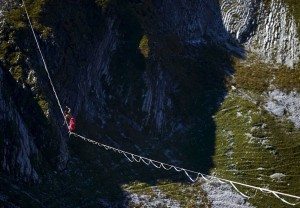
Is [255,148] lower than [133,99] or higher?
lower

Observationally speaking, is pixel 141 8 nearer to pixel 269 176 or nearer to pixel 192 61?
pixel 192 61

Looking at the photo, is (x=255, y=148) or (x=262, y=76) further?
(x=262, y=76)

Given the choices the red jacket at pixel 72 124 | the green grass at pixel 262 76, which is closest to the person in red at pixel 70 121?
the red jacket at pixel 72 124

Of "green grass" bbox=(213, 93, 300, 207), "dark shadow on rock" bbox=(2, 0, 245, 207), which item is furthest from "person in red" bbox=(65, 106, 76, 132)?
"green grass" bbox=(213, 93, 300, 207)

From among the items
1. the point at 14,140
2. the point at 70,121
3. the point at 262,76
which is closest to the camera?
the point at 14,140

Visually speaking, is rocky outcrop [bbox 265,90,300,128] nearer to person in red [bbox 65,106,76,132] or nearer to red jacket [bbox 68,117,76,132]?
person in red [bbox 65,106,76,132]

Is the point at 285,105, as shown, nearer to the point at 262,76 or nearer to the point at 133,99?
the point at 262,76

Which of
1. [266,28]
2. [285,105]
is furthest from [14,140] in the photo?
[266,28]

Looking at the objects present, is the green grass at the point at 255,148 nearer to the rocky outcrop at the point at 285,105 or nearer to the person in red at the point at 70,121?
the rocky outcrop at the point at 285,105

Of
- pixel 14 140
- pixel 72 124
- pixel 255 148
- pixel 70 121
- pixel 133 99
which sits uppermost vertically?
pixel 133 99

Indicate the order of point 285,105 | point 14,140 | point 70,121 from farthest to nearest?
point 285,105
point 70,121
point 14,140
